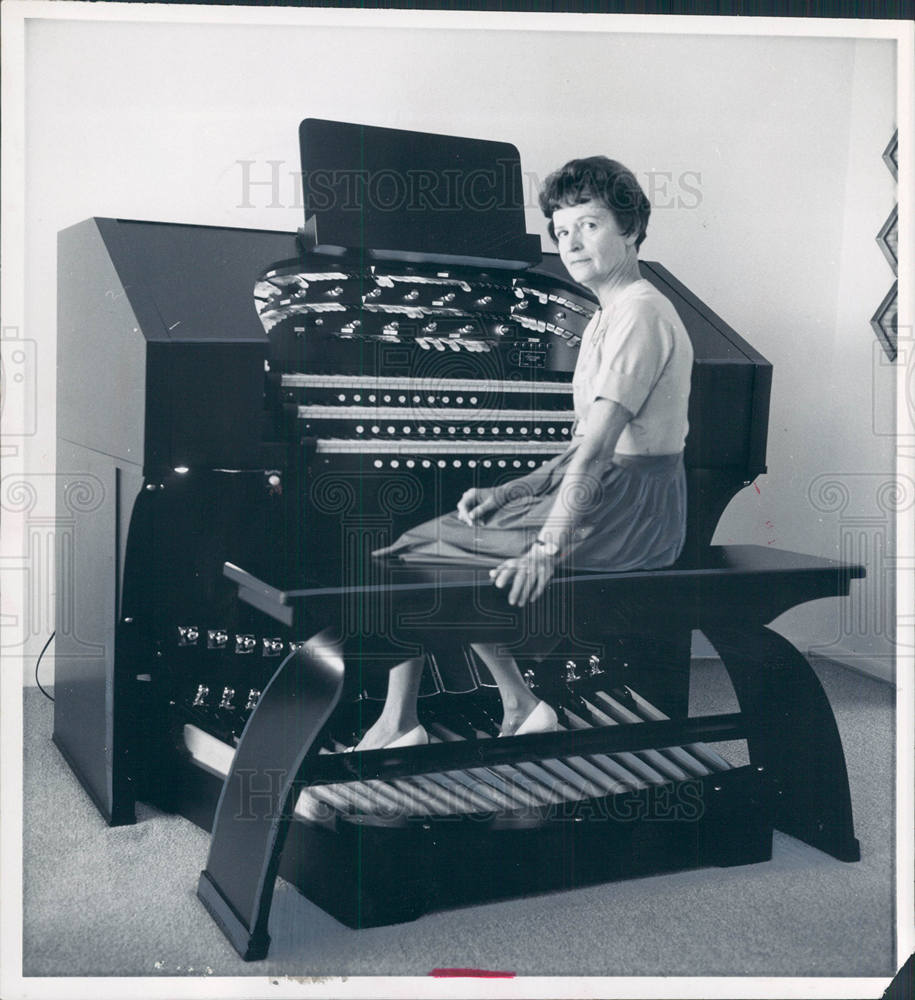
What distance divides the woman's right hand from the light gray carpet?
2.28 ft

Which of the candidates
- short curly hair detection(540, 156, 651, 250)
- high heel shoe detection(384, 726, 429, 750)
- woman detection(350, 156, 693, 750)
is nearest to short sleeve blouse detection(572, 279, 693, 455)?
woman detection(350, 156, 693, 750)

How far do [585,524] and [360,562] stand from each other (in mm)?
407

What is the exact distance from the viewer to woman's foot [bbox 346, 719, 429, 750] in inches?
85.4

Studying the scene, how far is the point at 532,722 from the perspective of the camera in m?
2.25

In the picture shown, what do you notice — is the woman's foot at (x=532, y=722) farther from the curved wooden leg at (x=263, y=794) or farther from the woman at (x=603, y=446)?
the curved wooden leg at (x=263, y=794)

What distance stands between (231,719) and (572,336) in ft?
3.34

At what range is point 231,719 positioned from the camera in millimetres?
2119

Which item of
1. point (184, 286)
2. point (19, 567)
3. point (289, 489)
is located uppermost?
point (184, 286)

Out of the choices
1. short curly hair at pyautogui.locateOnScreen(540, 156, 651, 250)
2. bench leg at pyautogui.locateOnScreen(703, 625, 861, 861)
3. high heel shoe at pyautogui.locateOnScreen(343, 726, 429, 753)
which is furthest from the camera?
high heel shoe at pyautogui.locateOnScreen(343, 726, 429, 753)

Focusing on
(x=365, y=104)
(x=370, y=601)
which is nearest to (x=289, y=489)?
(x=370, y=601)

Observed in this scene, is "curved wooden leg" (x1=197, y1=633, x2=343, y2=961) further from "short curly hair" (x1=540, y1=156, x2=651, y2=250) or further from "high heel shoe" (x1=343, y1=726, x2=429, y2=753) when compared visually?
"short curly hair" (x1=540, y1=156, x2=651, y2=250)

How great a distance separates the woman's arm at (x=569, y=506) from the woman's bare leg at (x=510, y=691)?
46cm

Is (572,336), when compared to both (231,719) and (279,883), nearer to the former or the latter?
(231,719)

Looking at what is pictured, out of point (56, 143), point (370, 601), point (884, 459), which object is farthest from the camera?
point (884, 459)
